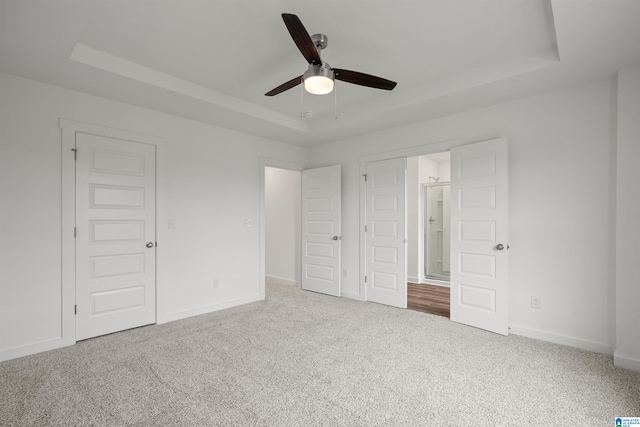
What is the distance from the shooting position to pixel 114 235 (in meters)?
3.26

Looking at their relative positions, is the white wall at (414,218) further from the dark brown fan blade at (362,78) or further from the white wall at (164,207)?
the dark brown fan blade at (362,78)

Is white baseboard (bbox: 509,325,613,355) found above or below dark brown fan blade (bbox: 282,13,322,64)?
below

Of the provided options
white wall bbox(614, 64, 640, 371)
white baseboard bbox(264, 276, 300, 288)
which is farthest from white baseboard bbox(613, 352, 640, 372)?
white baseboard bbox(264, 276, 300, 288)

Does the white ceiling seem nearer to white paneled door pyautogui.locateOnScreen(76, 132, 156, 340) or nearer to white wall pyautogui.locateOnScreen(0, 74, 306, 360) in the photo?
white wall pyautogui.locateOnScreen(0, 74, 306, 360)

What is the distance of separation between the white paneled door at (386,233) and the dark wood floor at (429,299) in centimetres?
34

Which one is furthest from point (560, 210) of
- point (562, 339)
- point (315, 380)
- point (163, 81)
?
point (163, 81)

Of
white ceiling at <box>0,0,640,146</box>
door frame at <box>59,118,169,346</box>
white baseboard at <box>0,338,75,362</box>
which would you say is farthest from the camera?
door frame at <box>59,118,169,346</box>

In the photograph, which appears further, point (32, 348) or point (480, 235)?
point (480, 235)

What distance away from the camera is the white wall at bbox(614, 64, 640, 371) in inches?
98.0

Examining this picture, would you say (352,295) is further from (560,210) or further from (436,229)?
(560,210)

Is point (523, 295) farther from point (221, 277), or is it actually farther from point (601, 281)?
point (221, 277)

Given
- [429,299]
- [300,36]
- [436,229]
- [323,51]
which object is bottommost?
[429,299]

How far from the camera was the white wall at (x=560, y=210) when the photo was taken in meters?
2.80

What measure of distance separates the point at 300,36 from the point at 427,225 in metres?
5.10
